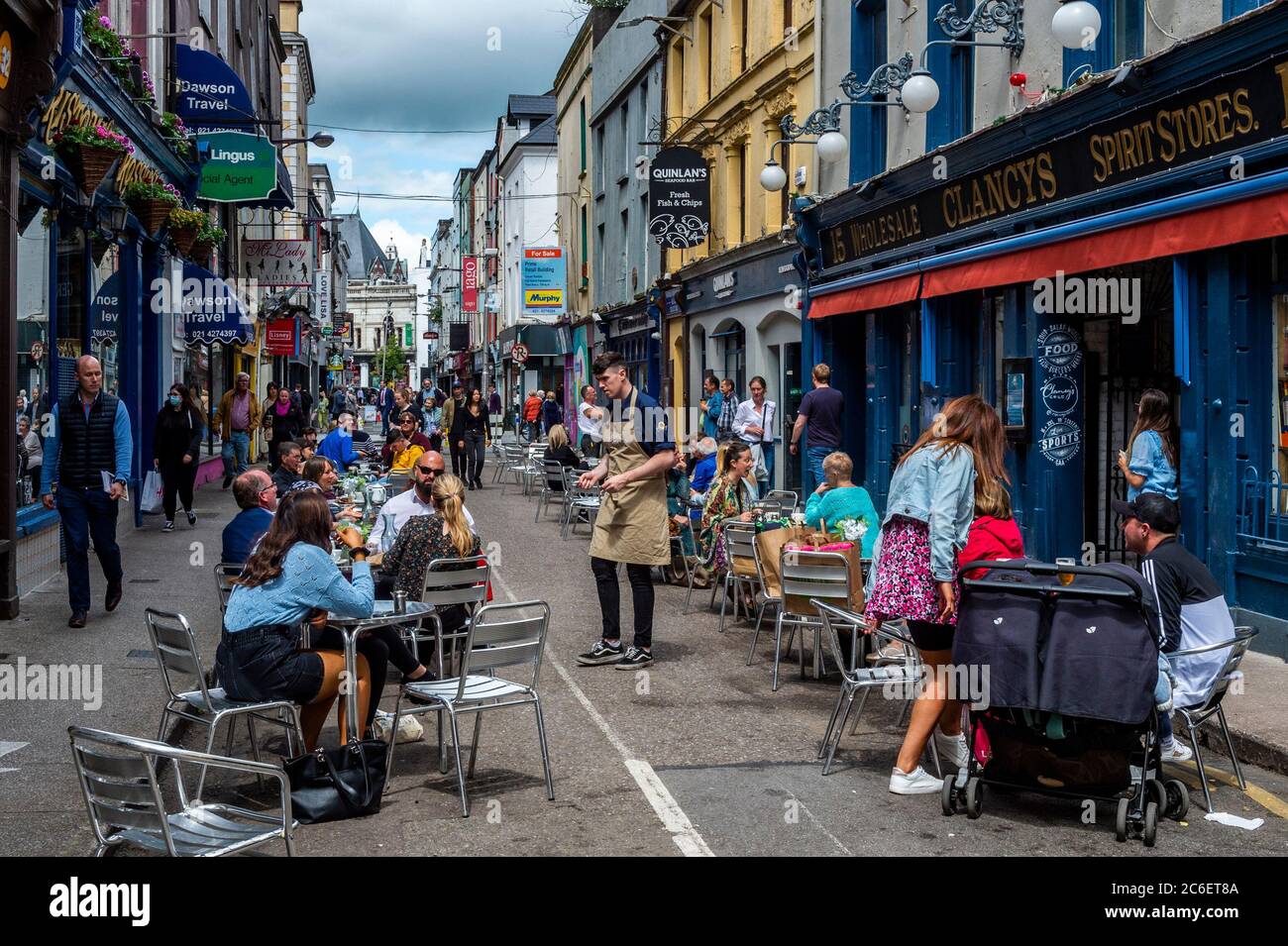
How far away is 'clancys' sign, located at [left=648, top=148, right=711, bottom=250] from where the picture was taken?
2433cm

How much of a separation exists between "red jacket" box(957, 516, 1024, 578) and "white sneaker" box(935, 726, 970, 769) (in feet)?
3.15

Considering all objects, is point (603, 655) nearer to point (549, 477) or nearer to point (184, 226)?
point (184, 226)

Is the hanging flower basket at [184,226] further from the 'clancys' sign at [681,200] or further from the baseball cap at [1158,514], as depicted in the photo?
the baseball cap at [1158,514]

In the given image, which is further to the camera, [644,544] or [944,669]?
[644,544]

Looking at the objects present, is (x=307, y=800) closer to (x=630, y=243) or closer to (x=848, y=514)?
(x=848, y=514)

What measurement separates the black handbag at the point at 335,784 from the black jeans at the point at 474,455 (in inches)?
761

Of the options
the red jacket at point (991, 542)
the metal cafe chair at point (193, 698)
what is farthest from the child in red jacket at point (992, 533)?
the metal cafe chair at point (193, 698)

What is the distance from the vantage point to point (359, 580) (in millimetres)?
6367

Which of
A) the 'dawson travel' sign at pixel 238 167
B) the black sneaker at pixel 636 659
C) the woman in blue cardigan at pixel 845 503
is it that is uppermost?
the 'dawson travel' sign at pixel 238 167

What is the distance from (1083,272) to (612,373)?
5.26 meters

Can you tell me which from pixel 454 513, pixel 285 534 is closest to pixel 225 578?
pixel 454 513

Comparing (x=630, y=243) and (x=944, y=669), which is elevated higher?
(x=630, y=243)

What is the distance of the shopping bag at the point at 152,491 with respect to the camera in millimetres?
17594

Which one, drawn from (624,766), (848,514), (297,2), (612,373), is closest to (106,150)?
(612,373)
